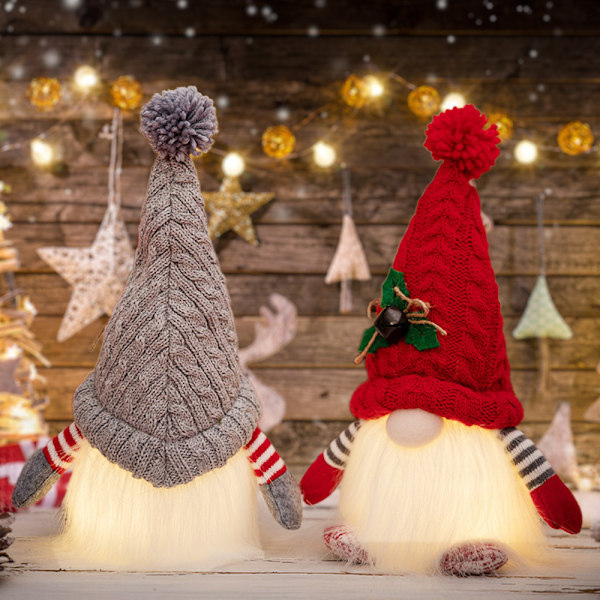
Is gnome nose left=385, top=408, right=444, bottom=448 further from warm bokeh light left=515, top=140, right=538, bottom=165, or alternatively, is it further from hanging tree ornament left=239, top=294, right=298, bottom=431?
warm bokeh light left=515, top=140, right=538, bottom=165

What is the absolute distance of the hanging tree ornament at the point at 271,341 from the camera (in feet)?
5.52

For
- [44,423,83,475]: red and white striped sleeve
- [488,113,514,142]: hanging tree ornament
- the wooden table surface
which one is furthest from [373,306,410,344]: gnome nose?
[488,113,514,142]: hanging tree ornament

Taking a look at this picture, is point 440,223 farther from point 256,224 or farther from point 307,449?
point 307,449

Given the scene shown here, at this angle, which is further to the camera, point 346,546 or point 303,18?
point 303,18

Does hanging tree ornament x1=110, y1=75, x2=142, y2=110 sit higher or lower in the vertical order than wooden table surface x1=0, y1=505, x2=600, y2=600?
higher

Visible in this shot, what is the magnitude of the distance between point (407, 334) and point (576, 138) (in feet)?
2.86

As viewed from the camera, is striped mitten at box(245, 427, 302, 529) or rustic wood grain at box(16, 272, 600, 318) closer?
striped mitten at box(245, 427, 302, 529)

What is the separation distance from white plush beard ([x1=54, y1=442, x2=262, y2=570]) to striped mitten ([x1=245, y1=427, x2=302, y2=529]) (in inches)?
0.8

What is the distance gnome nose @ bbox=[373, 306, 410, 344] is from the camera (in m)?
0.99

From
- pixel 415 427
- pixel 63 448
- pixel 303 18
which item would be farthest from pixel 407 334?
pixel 303 18

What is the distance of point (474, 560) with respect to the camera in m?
0.92

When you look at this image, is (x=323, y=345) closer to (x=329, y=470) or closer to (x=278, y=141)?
(x=278, y=141)

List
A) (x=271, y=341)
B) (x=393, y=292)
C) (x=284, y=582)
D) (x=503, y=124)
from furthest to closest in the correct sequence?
(x=271, y=341) → (x=503, y=124) → (x=393, y=292) → (x=284, y=582)

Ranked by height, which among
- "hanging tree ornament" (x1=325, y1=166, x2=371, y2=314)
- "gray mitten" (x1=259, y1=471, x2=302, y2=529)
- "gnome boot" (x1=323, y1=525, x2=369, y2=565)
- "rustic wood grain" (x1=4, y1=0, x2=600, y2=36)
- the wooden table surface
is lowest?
the wooden table surface
